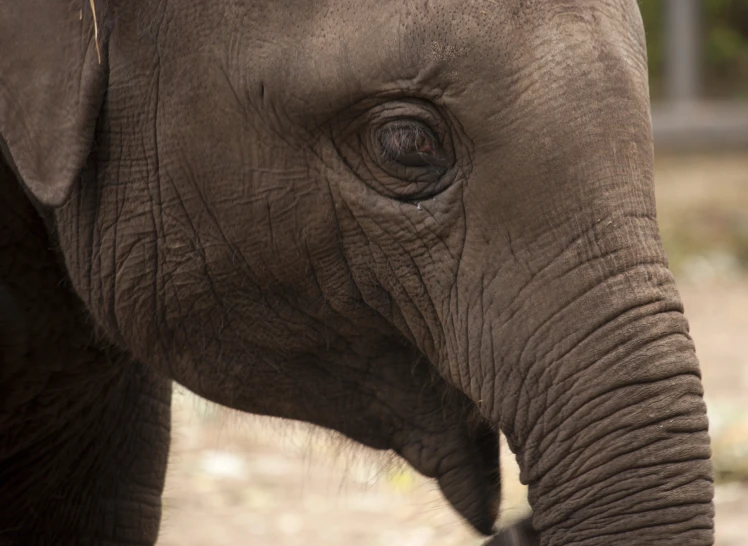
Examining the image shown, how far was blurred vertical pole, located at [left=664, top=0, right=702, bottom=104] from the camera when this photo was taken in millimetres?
11211

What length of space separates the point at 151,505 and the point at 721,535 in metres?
2.26

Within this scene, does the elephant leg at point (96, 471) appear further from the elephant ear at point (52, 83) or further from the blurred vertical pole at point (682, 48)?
the blurred vertical pole at point (682, 48)

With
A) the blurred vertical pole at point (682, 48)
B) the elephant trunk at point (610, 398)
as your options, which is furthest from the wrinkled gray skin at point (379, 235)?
the blurred vertical pole at point (682, 48)

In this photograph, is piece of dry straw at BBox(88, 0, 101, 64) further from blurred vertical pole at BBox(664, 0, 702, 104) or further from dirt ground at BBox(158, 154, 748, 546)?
blurred vertical pole at BBox(664, 0, 702, 104)

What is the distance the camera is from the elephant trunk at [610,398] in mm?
2107

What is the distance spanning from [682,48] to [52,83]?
9.38m

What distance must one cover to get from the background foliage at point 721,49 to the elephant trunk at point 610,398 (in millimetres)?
9734

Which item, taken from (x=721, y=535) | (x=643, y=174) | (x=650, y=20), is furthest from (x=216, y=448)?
(x=650, y=20)

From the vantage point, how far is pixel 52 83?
2523 mm

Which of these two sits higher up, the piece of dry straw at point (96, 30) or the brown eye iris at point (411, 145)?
the piece of dry straw at point (96, 30)

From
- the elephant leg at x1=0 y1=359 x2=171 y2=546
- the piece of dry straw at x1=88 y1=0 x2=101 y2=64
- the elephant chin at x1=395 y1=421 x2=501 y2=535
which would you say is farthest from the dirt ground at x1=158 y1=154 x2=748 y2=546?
the piece of dry straw at x1=88 y1=0 x2=101 y2=64

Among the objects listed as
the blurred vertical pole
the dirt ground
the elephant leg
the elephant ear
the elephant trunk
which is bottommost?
the elephant trunk

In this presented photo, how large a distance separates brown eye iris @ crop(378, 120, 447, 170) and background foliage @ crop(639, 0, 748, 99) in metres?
→ 9.61

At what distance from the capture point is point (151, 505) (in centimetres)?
349
